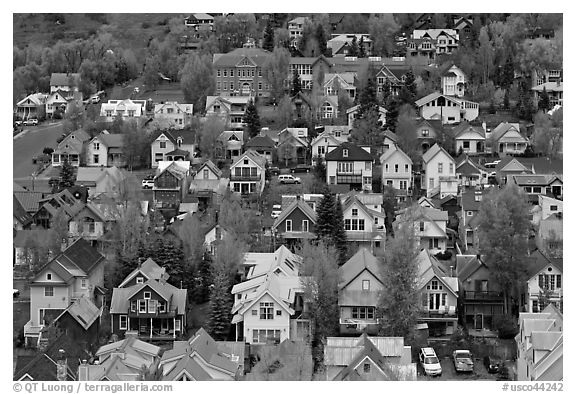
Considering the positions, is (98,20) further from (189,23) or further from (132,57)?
(132,57)

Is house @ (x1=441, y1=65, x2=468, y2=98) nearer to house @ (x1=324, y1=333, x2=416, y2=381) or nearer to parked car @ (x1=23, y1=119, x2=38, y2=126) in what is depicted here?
parked car @ (x1=23, y1=119, x2=38, y2=126)

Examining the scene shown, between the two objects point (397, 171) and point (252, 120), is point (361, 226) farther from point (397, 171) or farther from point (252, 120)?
point (252, 120)

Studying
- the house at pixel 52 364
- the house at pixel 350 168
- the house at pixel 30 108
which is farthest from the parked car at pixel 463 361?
the house at pixel 30 108

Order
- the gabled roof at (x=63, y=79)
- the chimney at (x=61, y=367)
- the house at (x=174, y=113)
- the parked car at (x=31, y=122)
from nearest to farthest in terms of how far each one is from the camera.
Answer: the chimney at (x=61, y=367) < the house at (x=174, y=113) < the parked car at (x=31, y=122) < the gabled roof at (x=63, y=79)

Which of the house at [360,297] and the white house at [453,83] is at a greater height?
the white house at [453,83]

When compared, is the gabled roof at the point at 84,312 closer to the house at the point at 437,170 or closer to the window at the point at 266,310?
the window at the point at 266,310

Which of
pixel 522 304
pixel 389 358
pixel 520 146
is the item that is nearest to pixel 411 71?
pixel 520 146
